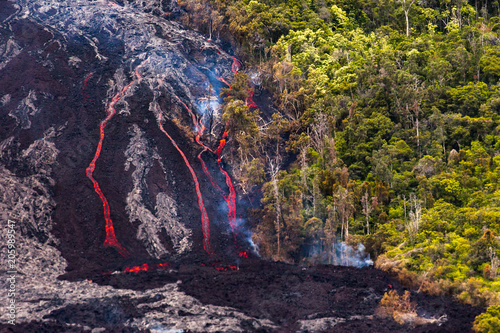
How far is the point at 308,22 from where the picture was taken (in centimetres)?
7181

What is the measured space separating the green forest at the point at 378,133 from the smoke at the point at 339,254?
0.16m

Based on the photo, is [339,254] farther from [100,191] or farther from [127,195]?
[100,191]

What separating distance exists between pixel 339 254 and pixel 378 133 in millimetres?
12980

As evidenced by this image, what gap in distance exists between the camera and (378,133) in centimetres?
5412

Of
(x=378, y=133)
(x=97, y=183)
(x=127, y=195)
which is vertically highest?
(x=378, y=133)

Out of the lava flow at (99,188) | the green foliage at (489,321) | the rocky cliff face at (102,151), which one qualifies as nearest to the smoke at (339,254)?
the rocky cliff face at (102,151)

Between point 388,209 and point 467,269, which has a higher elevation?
point 388,209

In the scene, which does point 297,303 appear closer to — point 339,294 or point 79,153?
point 339,294

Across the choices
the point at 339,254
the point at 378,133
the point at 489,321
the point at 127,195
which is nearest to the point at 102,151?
the point at 127,195

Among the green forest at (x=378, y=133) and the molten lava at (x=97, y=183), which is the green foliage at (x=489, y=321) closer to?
the green forest at (x=378, y=133)

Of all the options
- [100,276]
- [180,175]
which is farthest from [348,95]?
[100,276]

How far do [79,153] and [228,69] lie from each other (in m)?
20.9

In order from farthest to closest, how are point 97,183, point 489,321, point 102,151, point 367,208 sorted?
point 102,151 → point 97,183 → point 367,208 → point 489,321

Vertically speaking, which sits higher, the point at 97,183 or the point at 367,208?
the point at 97,183
